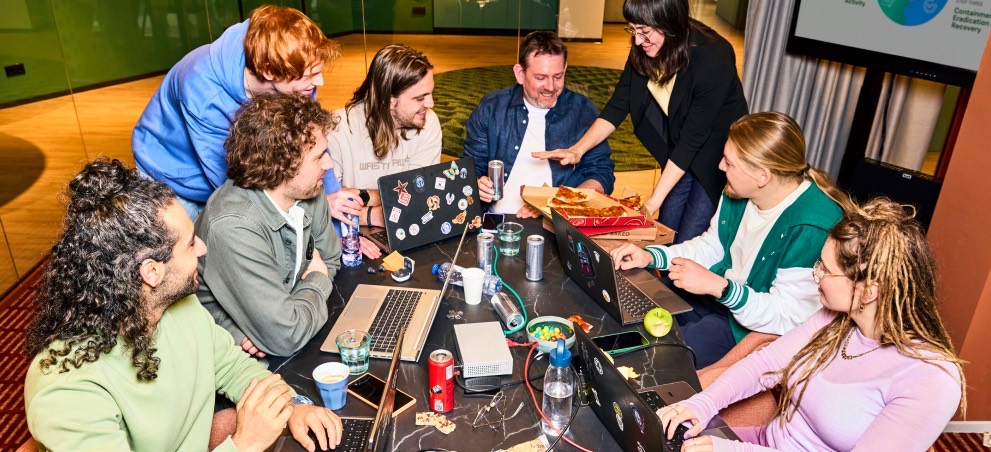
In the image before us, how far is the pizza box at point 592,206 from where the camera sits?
257 centimetres

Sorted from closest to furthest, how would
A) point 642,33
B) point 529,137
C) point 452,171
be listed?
point 452,171 < point 642,33 < point 529,137

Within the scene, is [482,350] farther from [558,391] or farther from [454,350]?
[558,391]

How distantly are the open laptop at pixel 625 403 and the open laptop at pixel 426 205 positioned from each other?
0.92 meters

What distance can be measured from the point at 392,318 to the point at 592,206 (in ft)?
3.39

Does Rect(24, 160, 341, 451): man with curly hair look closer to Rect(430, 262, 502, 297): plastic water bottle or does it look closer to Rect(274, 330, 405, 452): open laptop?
Rect(274, 330, 405, 452): open laptop

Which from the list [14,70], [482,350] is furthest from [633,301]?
[14,70]

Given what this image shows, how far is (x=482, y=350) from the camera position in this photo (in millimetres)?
1832

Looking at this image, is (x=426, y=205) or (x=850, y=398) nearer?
(x=850, y=398)

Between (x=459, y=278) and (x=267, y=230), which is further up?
(x=267, y=230)

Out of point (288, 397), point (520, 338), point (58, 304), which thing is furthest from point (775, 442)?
point (58, 304)

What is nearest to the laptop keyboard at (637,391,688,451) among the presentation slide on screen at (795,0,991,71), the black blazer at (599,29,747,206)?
the black blazer at (599,29,747,206)

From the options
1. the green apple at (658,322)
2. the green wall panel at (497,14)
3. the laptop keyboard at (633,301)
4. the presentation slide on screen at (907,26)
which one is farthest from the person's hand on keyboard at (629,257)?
the green wall panel at (497,14)

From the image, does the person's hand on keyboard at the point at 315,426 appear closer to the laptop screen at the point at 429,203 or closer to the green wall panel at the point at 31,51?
the laptop screen at the point at 429,203

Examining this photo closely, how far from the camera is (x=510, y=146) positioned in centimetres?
325
